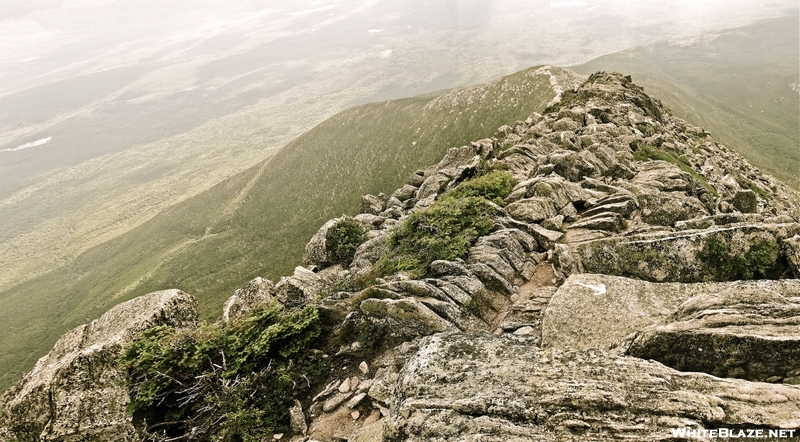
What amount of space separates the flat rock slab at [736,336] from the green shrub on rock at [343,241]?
28.5 m

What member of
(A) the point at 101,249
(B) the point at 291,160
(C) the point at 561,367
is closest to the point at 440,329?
(C) the point at 561,367

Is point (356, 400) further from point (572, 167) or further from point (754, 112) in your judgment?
point (754, 112)

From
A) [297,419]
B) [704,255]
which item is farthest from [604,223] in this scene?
[297,419]

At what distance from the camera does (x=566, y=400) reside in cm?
743

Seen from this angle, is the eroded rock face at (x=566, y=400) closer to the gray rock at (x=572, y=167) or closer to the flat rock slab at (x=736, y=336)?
the flat rock slab at (x=736, y=336)

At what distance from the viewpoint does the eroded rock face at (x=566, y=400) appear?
21.7ft

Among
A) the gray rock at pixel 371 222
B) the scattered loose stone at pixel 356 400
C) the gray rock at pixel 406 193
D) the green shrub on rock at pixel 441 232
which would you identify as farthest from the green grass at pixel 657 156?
the scattered loose stone at pixel 356 400

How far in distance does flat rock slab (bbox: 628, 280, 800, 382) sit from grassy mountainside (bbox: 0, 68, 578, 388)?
203ft

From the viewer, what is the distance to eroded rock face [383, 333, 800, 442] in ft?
21.7

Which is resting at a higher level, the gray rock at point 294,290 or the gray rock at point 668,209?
the gray rock at point 668,209

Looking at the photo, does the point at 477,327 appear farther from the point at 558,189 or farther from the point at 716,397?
the point at 558,189

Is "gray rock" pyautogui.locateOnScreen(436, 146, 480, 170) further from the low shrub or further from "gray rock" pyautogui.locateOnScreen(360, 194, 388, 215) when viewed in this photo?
the low shrub

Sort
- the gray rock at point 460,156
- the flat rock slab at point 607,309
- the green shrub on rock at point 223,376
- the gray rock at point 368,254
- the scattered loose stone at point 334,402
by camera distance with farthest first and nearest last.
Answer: the gray rock at point 460,156
the gray rock at point 368,254
the green shrub on rock at point 223,376
the scattered loose stone at point 334,402
the flat rock slab at point 607,309

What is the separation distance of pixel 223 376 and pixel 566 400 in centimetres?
1177
